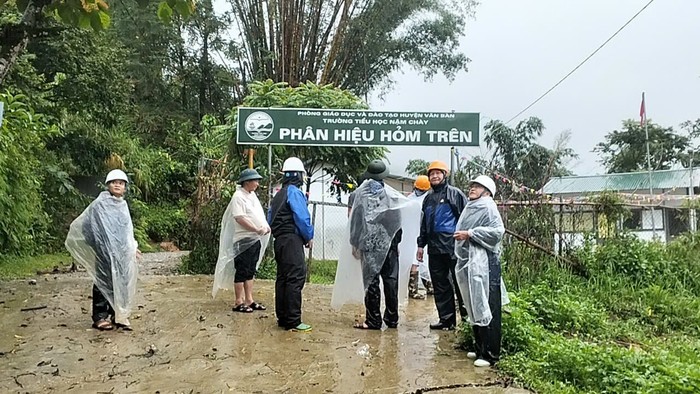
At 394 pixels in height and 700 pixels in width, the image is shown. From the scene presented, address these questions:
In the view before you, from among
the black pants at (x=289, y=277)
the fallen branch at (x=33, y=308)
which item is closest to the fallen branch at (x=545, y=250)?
the black pants at (x=289, y=277)

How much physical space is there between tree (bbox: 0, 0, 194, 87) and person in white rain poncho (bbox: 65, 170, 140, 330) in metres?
2.73

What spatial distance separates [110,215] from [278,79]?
11.2m

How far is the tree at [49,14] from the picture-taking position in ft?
7.24

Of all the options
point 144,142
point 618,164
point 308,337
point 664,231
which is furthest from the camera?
point 618,164

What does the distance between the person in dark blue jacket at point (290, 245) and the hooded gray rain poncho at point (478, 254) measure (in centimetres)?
146

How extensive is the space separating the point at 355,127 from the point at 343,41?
33.1 feet

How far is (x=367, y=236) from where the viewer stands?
5547 millimetres

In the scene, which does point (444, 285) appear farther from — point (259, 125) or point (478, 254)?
point (259, 125)

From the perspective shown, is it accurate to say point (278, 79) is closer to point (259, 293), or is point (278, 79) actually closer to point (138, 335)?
point (259, 293)

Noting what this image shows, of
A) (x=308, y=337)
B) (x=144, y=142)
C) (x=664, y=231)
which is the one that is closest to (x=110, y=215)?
(x=308, y=337)

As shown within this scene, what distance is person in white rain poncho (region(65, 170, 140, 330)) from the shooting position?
207 inches

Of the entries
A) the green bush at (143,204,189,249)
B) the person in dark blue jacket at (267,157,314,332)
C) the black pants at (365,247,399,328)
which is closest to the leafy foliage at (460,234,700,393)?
the black pants at (365,247,399,328)

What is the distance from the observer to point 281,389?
12.6ft

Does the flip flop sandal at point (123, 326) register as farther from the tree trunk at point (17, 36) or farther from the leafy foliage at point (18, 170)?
the leafy foliage at point (18, 170)
